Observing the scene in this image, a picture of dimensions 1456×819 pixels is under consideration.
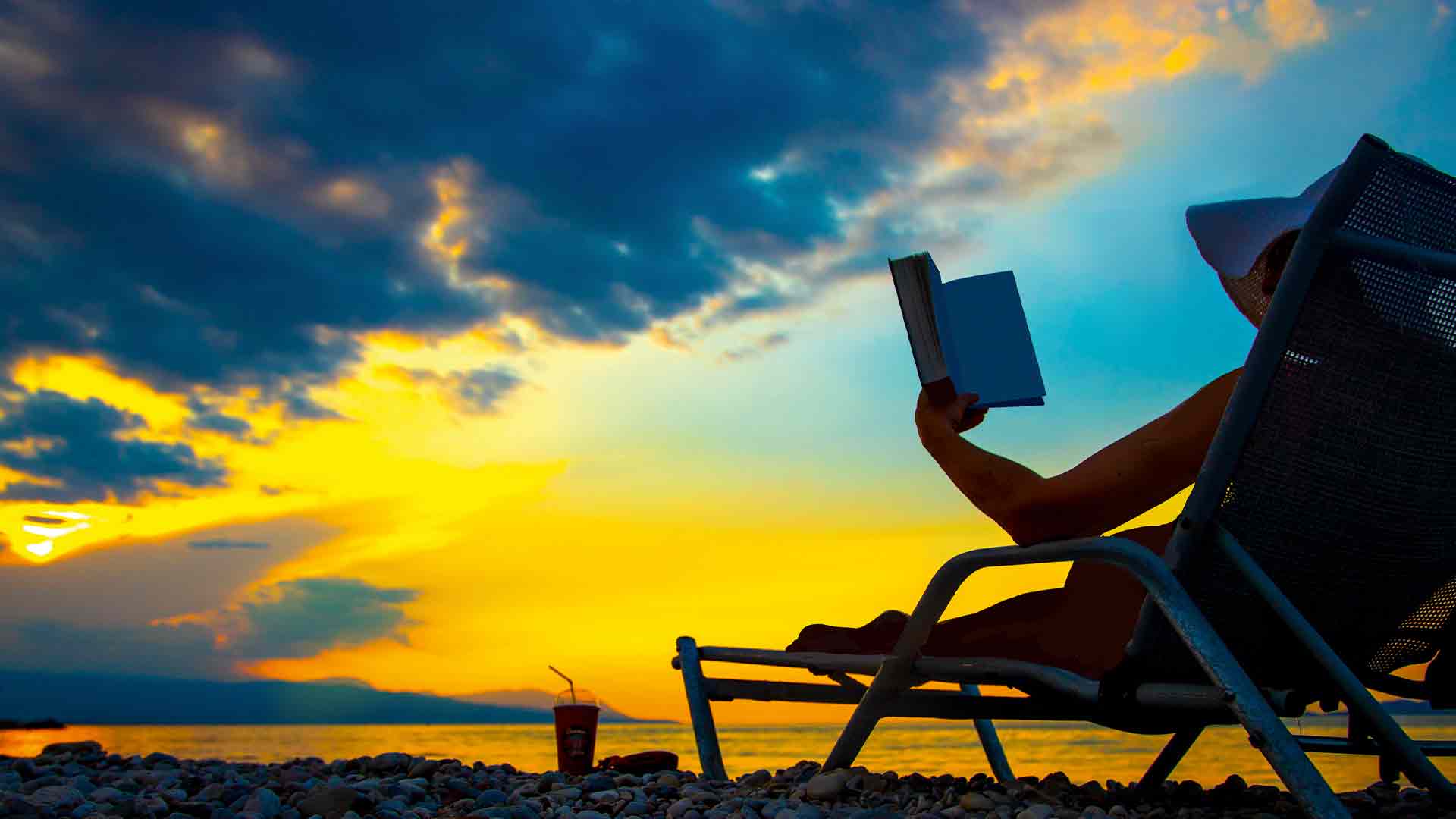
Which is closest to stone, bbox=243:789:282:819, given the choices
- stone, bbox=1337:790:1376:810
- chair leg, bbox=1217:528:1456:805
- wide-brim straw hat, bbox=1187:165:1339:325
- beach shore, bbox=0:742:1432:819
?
beach shore, bbox=0:742:1432:819

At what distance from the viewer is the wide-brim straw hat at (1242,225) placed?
110 inches

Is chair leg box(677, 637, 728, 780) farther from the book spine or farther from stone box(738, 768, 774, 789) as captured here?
the book spine

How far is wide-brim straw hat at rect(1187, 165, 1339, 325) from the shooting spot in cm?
280

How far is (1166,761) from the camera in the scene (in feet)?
13.0

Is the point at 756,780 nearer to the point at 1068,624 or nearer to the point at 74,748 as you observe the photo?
the point at 1068,624

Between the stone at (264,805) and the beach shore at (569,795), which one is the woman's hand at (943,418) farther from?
the stone at (264,805)

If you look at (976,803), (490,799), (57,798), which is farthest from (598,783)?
(57,798)

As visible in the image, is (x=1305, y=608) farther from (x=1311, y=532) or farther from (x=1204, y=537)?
(x=1204, y=537)

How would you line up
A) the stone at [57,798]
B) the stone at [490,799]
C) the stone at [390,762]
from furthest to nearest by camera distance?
1. the stone at [390,762]
2. the stone at [490,799]
3. the stone at [57,798]

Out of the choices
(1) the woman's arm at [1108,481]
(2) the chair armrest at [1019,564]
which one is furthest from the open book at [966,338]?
(2) the chair armrest at [1019,564]

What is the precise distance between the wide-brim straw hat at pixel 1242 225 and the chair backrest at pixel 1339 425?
184mm

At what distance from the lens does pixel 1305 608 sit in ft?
10.3

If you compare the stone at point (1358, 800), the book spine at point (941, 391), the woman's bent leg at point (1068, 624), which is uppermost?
the book spine at point (941, 391)

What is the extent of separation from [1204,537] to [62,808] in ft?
10.4
